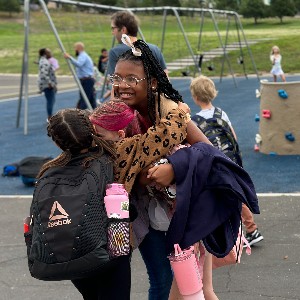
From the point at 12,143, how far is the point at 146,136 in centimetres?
1061

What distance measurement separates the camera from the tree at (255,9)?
103 ft

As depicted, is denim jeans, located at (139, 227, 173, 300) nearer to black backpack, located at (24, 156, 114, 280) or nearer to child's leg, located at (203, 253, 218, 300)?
child's leg, located at (203, 253, 218, 300)

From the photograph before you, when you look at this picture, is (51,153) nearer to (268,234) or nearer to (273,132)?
(273,132)

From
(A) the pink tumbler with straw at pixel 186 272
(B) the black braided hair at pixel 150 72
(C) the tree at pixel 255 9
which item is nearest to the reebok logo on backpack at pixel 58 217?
(A) the pink tumbler with straw at pixel 186 272

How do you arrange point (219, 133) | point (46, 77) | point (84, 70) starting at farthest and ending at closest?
point (84, 70) → point (46, 77) → point (219, 133)

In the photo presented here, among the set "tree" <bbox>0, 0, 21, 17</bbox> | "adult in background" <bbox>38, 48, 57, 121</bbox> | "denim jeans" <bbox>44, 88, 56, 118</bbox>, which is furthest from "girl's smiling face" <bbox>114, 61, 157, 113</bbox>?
"tree" <bbox>0, 0, 21, 17</bbox>

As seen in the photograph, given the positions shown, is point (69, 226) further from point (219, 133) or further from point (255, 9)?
point (255, 9)

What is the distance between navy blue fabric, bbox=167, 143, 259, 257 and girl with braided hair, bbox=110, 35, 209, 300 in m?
0.16

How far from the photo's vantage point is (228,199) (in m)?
3.42

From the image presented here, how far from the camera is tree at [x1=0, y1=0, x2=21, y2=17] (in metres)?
62.0

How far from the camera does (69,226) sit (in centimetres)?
299

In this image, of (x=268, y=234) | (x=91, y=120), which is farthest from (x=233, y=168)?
(x=268, y=234)

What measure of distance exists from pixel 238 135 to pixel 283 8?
17.3m

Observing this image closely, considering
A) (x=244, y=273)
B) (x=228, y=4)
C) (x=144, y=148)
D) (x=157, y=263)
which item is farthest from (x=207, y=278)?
(x=228, y=4)
